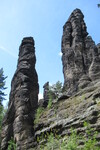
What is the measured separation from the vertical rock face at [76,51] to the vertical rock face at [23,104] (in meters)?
7.78

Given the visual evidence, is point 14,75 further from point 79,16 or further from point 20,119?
point 79,16

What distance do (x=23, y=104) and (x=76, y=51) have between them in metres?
18.6

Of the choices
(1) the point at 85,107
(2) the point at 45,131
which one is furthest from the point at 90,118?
(2) the point at 45,131

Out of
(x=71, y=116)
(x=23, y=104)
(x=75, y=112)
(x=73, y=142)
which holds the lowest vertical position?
(x=73, y=142)

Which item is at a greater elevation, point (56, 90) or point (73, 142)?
point (56, 90)

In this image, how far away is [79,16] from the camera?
39.2 metres

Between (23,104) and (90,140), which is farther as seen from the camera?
(23,104)

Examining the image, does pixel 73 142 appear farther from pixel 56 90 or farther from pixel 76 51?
pixel 56 90

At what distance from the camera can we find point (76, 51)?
3222 centimetres

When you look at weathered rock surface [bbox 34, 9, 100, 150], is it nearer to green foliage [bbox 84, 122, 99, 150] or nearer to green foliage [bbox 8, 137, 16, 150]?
green foliage [bbox 84, 122, 99, 150]

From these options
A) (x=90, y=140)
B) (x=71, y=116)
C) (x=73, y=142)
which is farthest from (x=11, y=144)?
(x=90, y=140)

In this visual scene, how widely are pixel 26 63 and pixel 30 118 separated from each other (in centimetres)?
626

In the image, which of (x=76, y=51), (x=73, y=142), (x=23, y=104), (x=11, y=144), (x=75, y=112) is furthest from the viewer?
(x=76, y=51)

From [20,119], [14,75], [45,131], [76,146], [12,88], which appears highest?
[14,75]
